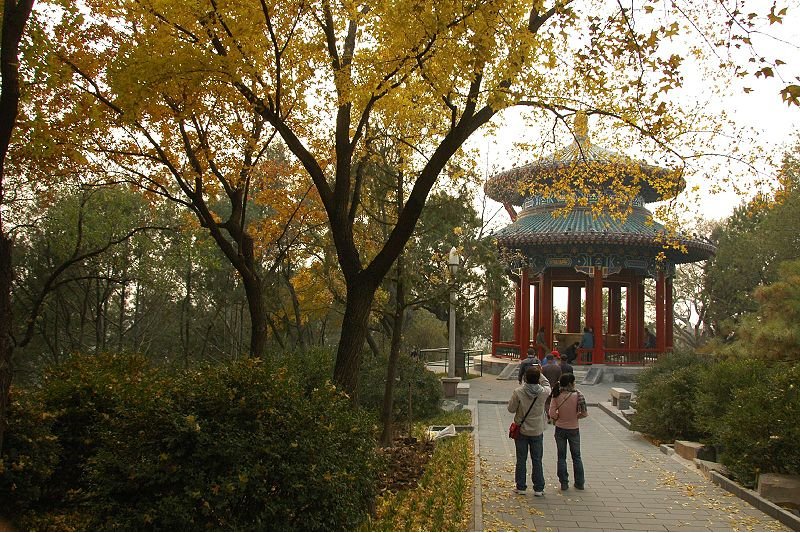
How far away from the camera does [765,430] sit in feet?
23.8

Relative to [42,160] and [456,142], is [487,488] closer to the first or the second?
[456,142]

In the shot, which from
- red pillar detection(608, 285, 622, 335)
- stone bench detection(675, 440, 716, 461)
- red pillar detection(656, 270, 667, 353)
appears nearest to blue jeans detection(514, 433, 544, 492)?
stone bench detection(675, 440, 716, 461)

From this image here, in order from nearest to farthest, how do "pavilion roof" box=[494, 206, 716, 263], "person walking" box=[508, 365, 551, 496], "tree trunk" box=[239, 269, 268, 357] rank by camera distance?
"person walking" box=[508, 365, 551, 496]
"tree trunk" box=[239, 269, 268, 357]
"pavilion roof" box=[494, 206, 716, 263]

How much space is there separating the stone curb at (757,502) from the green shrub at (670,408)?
2.45 metres

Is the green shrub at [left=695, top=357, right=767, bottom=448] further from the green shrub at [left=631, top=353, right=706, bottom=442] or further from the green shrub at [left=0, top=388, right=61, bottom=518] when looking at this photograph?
the green shrub at [left=0, top=388, right=61, bottom=518]

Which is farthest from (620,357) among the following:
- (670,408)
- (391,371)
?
(391,371)

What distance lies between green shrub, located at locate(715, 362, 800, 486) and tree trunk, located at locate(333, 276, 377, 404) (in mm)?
4434

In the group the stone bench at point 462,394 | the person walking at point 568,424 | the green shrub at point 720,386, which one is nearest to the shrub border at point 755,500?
the green shrub at point 720,386

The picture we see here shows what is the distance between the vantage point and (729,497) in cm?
723

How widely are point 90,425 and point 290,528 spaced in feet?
8.59

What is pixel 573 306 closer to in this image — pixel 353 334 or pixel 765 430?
pixel 765 430

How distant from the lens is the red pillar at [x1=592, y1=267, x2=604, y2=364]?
23.6m

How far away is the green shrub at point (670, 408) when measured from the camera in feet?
35.6

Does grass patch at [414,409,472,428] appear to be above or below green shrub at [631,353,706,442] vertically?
below
